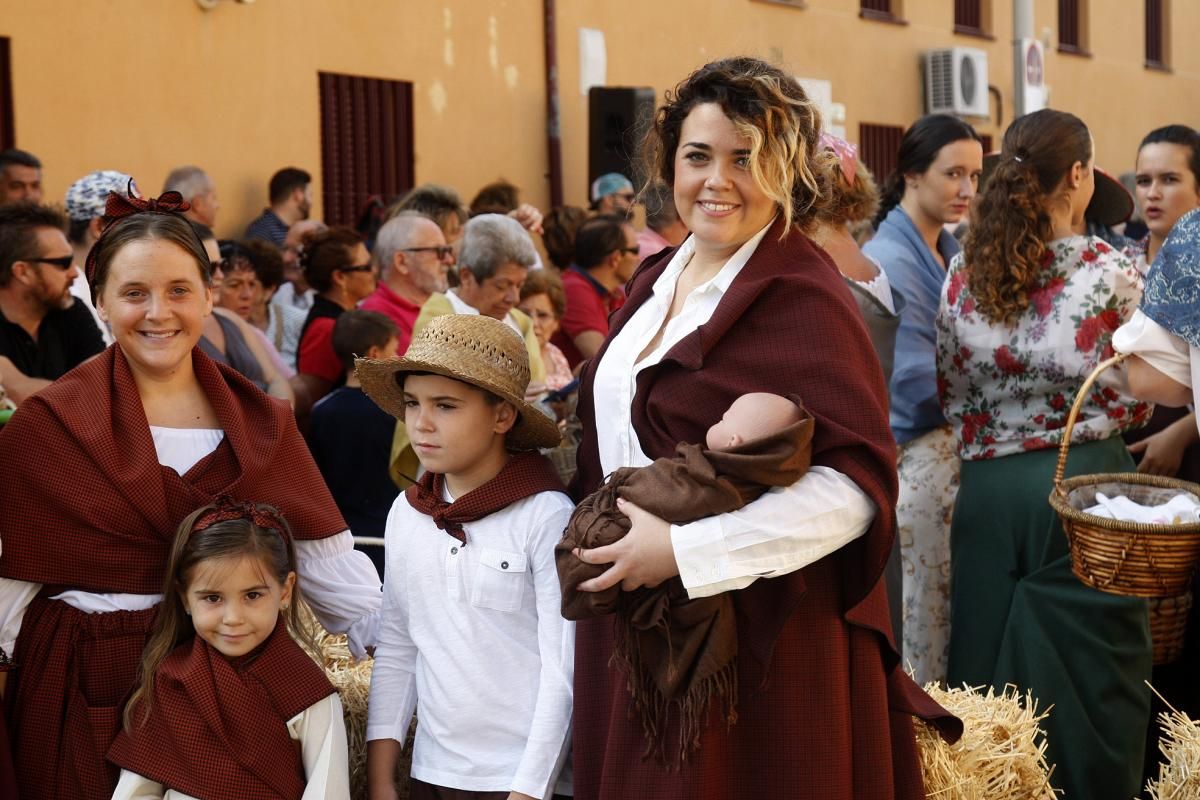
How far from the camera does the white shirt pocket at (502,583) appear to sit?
3223 mm

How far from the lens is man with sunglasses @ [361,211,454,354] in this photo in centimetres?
645

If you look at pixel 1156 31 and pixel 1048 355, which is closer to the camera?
pixel 1048 355

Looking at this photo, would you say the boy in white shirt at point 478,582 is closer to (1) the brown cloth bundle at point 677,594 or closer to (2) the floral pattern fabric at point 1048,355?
(1) the brown cloth bundle at point 677,594

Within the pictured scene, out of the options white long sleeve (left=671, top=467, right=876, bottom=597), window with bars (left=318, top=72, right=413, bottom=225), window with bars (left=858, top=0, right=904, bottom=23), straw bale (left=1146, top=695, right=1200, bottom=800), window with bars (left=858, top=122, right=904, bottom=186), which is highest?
window with bars (left=858, top=0, right=904, bottom=23)

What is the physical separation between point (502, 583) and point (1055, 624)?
2213 mm

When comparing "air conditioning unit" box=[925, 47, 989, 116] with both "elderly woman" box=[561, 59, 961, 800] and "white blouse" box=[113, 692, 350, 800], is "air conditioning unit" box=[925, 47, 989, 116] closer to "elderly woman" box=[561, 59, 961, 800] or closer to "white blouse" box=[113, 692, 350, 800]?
"elderly woman" box=[561, 59, 961, 800]

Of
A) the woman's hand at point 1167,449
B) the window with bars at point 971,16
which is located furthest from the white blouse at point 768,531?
the window with bars at point 971,16

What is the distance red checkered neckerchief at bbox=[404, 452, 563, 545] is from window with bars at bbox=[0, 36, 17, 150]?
634 centimetres

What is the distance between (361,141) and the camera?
10.9 meters

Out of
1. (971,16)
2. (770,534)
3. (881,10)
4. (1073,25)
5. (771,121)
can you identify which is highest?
(1073,25)

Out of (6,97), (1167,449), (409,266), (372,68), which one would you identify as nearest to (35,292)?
(409,266)

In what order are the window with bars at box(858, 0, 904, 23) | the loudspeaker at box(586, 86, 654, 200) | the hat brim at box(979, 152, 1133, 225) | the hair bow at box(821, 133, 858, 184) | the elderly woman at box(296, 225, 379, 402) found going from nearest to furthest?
the hair bow at box(821, 133, 858, 184) → the hat brim at box(979, 152, 1133, 225) → the elderly woman at box(296, 225, 379, 402) → the loudspeaker at box(586, 86, 654, 200) → the window with bars at box(858, 0, 904, 23)

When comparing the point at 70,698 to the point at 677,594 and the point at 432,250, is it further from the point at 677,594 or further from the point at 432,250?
the point at 432,250

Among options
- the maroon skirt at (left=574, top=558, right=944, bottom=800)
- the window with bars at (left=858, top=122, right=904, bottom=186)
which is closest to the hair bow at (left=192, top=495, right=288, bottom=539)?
the maroon skirt at (left=574, top=558, right=944, bottom=800)
